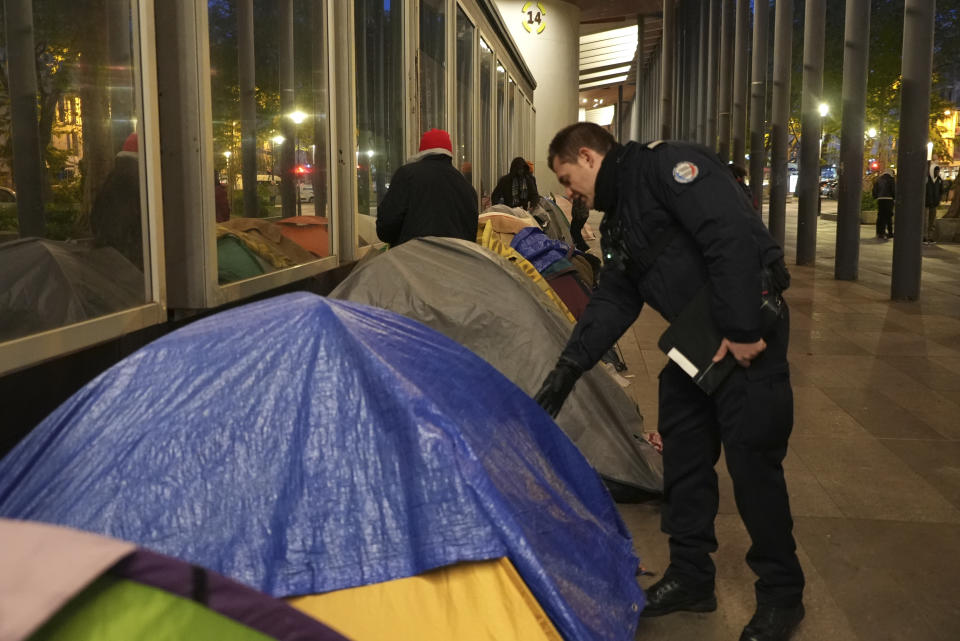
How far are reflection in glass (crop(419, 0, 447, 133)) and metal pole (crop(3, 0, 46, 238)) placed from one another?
239 inches

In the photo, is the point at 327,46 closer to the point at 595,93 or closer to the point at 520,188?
the point at 520,188

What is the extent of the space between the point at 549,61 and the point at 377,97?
27563 millimetres

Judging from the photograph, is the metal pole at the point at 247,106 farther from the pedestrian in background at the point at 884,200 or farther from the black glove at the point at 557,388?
the pedestrian in background at the point at 884,200

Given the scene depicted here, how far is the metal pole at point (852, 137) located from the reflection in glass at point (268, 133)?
9.85 metres

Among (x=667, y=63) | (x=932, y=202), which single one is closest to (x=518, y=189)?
(x=932, y=202)

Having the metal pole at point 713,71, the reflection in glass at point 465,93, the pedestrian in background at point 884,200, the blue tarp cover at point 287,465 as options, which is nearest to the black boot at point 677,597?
the blue tarp cover at point 287,465

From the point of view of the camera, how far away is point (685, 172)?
3186 mm

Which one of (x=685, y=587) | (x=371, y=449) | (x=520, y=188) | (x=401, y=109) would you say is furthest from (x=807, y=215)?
(x=371, y=449)

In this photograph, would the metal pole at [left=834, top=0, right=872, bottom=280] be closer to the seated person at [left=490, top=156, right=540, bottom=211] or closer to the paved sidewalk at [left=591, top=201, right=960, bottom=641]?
the paved sidewalk at [left=591, top=201, right=960, bottom=641]

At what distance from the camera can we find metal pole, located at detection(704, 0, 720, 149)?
32125 mm

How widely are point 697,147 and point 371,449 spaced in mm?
1524

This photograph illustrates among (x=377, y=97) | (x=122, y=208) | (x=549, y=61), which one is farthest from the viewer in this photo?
(x=549, y=61)

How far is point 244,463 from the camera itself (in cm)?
237

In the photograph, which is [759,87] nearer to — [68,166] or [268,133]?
[268,133]
